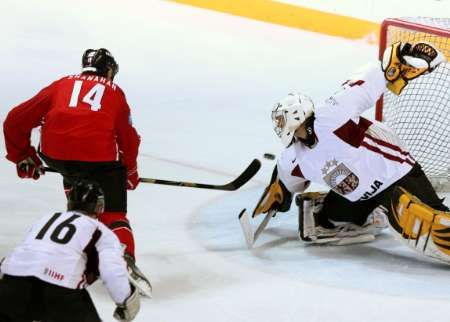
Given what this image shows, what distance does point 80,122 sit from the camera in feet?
9.92

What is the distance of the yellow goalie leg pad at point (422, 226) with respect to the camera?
326cm

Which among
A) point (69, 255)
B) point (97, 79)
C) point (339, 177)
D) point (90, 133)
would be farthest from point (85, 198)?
point (339, 177)

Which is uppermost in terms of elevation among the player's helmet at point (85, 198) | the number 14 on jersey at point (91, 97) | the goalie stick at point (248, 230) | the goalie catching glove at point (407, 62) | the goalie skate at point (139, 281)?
the goalie catching glove at point (407, 62)

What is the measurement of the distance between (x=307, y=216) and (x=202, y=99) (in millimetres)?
2154

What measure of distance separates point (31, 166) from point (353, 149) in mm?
1118

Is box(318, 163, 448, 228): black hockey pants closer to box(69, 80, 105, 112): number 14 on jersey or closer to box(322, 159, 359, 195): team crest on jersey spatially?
box(322, 159, 359, 195): team crest on jersey

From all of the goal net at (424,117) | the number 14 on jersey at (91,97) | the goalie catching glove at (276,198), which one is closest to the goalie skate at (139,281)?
the number 14 on jersey at (91,97)

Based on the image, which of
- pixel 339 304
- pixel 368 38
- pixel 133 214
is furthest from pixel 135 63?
pixel 339 304

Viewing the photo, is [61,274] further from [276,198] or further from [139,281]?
[276,198]

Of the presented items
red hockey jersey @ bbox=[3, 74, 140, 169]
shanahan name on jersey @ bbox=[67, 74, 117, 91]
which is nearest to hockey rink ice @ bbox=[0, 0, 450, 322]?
red hockey jersey @ bbox=[3, 74, 140, 169]

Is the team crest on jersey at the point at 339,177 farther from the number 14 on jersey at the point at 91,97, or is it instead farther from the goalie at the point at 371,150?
the number 14 on jersey at the point at 91,97

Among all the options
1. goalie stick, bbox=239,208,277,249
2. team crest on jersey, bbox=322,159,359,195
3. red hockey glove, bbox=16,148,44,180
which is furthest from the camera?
goalie stick, bbox=239,208,277,249

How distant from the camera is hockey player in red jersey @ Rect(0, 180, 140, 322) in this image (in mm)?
2186

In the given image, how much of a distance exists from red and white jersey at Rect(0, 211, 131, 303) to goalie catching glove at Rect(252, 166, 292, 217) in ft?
4.75
